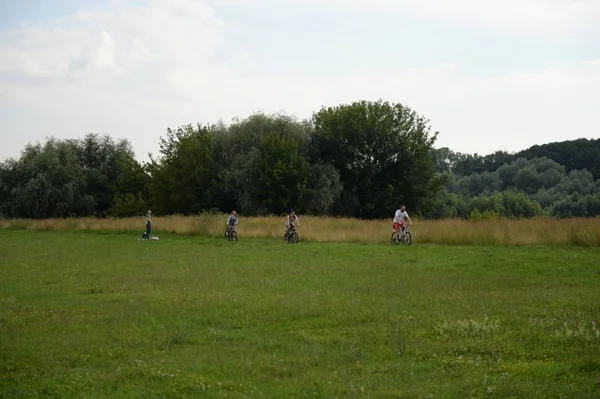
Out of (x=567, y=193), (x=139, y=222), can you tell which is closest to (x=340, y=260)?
(x=139, y=222)

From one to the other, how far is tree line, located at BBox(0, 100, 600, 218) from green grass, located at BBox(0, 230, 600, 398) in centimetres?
4445

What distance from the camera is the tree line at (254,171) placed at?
67.8 metres

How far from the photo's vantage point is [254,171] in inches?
2640

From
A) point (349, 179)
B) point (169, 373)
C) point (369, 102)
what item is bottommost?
point (169, 373)

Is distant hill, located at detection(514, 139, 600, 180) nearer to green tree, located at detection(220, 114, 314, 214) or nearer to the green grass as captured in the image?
green tree, located at detection(220, 114, 314, 214)

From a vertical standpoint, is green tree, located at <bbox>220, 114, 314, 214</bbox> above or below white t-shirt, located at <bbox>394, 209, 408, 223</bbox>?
above

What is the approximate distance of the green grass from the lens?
28.4 ft

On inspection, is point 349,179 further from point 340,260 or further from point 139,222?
point 340,260

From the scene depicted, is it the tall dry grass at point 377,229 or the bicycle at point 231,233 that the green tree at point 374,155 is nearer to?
the tall dry grass at point 377,229

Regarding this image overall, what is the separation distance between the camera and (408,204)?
3012 inches

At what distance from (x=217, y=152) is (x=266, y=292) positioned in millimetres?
59331

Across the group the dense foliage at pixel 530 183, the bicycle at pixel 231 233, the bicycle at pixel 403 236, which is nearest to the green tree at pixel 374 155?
the dense foliage at pixel 530 183

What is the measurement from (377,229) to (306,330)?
2704cm

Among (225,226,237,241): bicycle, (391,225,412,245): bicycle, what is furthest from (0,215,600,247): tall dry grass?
(225,226,237,241): bicycle
